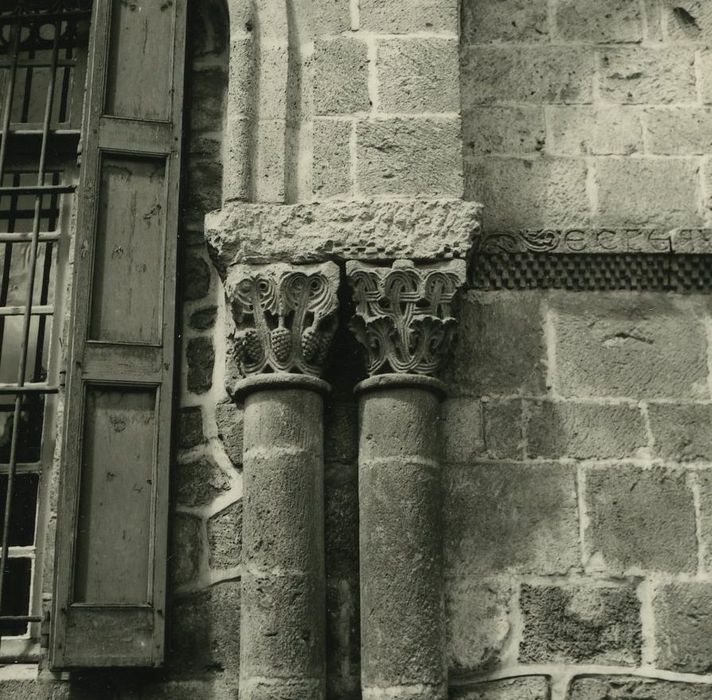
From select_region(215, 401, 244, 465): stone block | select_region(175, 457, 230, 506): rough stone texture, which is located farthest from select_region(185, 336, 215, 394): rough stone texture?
select_region(175, 457, 230, 506): rough stone texture

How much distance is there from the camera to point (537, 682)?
12.8 feet

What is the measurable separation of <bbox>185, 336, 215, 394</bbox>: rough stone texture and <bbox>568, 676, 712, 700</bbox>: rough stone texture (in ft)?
5.30

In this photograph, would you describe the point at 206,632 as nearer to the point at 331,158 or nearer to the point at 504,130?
the point at 331,158

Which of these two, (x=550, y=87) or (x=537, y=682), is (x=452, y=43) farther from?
(x=537, y=682)

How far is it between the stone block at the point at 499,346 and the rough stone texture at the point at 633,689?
0.99 m

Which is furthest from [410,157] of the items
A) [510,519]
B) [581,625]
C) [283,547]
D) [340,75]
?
[581,625]

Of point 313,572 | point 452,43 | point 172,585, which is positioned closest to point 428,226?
point 452,43

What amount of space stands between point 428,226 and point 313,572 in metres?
1.23

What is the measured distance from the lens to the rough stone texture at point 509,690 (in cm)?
390

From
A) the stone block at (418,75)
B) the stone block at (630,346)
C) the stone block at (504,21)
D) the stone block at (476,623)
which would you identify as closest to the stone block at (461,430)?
the stone block at (630,346)

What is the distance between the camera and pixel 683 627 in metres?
3.98

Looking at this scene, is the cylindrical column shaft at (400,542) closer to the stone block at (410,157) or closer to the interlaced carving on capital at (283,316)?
the interlaced carving on capital at (283,316)

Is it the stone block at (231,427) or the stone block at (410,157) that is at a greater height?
the stone block at (410,157)

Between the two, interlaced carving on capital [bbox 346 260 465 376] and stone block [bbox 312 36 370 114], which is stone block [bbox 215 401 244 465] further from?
stone block [bbox 312 36 370 114]
